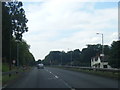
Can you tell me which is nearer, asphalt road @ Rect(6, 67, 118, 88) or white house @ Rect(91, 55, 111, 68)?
asphalt road @ Rect(6, 67, 118, 88)

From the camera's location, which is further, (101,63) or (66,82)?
(101,63)

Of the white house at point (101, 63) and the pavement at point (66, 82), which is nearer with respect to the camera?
the pavement at point (66, 82)

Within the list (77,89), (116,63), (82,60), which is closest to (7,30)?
(116,63)

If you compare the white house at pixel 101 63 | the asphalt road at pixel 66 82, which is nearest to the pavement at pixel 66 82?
the asphalt road at pixel 66 82

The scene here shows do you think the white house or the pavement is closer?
the pavement

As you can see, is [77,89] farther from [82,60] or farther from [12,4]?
[82,60]

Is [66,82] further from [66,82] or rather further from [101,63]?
[101,63]

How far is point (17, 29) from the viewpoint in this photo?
226 feet

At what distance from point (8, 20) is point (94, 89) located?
136 ft

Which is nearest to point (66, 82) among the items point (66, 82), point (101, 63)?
point (66, 82)

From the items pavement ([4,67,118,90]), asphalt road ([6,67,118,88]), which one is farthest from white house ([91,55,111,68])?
asphalt road ([6,67,118,88])

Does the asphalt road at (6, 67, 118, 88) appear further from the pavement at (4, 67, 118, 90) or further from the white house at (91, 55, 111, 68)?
the white house at (91, 55, 111, 68)

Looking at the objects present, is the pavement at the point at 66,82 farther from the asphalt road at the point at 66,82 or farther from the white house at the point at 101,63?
the white house at the point at 101,63

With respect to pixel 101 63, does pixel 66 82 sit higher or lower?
higher
